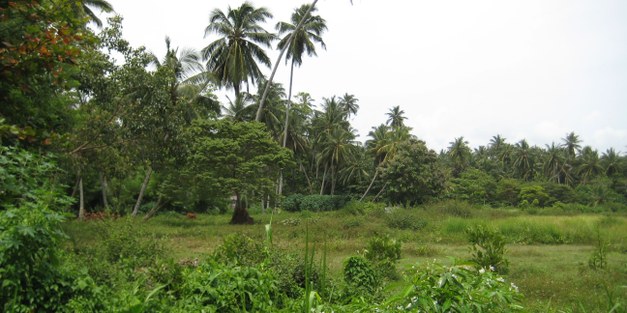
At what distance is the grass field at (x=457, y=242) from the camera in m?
7.62

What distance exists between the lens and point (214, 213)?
3112 centimetres

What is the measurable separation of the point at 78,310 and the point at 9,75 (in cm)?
204

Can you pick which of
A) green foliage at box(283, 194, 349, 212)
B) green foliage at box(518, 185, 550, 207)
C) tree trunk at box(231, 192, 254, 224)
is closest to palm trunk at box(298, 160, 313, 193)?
green foliage at box(283, 194, 349, 212)

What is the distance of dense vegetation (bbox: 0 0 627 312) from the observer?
291 cm

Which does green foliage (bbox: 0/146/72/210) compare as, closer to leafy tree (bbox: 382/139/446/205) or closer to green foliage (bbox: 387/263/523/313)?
green foliage (bbox: 387/263/523/313)

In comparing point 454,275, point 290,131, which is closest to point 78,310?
point 454,275

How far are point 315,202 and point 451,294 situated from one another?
31379 mm

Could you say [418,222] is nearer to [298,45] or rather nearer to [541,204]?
[298,45]

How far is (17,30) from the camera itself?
407 centimetres

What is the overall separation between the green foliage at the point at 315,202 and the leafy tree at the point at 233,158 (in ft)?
39.1

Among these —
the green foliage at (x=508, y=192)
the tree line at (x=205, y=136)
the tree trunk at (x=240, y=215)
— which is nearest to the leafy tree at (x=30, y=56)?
the tree line at (x=205, y=136)

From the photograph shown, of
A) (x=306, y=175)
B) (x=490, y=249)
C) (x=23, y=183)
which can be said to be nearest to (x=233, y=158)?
(x=490, y=249)

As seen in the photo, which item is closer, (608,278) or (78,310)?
(78,310)

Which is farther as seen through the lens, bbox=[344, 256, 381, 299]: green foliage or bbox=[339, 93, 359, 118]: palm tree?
bbox=[339, 93, 359, 118]: palm tree
